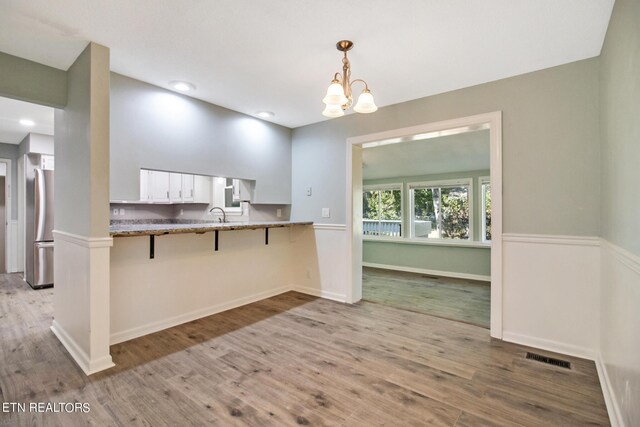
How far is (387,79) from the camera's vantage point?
108 inches

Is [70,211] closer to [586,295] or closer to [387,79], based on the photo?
[387,79]

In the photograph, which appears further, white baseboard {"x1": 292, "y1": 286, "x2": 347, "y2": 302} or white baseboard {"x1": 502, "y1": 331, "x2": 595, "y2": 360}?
white baseboard {"x1": 292, "y1": 286, "x2": 347, "y2": 302}

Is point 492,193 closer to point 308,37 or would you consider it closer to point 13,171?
point 308,37

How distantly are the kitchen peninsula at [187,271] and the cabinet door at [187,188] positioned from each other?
5.09 ft

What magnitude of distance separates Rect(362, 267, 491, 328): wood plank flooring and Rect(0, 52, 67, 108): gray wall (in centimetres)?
381

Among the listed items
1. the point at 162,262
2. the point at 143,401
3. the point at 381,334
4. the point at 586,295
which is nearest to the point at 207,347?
the point at 143,401

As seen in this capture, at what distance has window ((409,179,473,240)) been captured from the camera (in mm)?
5629

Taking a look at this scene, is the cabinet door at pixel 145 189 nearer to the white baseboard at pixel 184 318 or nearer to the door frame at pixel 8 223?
the door frame at pixel 8 223

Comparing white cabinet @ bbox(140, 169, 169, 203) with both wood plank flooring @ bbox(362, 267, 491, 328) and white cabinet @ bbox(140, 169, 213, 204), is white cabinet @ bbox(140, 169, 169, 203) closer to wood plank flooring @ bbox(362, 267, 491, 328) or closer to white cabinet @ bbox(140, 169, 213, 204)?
white cabinet @ bbox(140, 169, 213, 204)

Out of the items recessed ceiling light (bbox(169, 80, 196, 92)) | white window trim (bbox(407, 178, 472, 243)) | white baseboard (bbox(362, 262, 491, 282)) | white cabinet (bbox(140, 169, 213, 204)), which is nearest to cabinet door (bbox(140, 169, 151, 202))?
white cabinet (bbox(140, 169, 213, 204))

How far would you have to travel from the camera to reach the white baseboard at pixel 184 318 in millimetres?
2662

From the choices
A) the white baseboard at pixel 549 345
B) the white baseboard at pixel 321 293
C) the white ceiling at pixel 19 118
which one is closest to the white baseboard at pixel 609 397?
the white baseboard at pixel 549 345

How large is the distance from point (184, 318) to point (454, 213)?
4902 mm

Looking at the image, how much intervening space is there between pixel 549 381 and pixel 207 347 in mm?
2564
